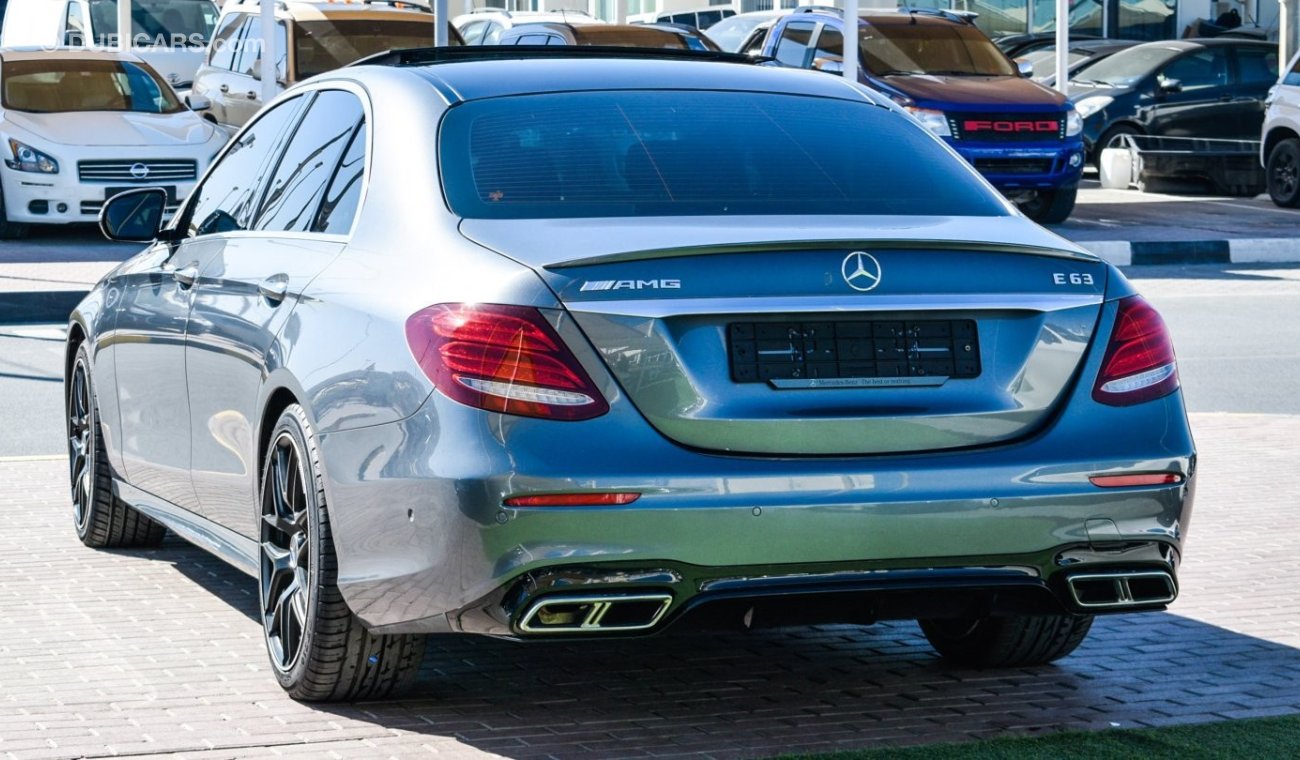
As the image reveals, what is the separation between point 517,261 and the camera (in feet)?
15.0

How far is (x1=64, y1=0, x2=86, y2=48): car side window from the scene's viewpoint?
2980cm

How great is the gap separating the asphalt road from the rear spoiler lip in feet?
18.0

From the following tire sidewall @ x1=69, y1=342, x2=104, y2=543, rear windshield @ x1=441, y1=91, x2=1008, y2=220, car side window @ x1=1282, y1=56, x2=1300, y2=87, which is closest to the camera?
rear windshield @ x1=441, y1=91, x2=1008, y2=220

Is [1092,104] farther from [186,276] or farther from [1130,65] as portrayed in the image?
[186,276]

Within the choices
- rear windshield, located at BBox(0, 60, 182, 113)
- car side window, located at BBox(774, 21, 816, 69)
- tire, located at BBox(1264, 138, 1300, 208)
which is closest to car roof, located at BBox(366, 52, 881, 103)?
rear windshield, located at BBox(0, 60, 182, 113)

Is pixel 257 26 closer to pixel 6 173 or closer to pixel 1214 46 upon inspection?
pixel 6 173

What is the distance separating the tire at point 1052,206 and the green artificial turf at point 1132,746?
656 inches

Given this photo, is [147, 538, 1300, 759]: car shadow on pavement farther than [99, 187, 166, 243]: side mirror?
No

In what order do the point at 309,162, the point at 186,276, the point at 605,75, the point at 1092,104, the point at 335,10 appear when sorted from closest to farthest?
the point at 605,75, the point at 309,162, the point at 186,276, the point at 335,10, the point at 1092,104

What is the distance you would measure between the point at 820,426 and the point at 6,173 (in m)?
15.8

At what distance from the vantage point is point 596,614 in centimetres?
449

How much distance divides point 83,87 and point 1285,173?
12230mm

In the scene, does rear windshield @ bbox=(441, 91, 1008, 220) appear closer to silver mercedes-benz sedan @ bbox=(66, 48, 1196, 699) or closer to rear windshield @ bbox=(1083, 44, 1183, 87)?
silver mercedes-benz sedan @ bbox=(66, 48, 1196, 699)

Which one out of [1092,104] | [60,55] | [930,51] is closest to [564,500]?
[60,55]
